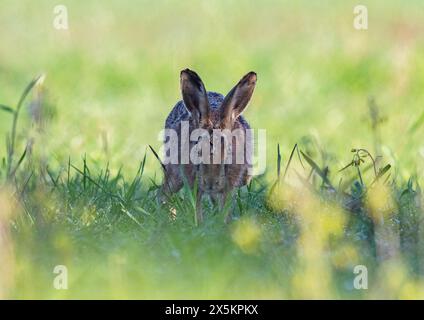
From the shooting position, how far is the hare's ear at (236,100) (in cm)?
535

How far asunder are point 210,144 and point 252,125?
9.76ft

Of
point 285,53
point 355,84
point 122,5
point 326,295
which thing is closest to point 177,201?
point 326,295

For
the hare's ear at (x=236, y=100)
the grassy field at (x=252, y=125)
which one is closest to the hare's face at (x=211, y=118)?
the hare's ear at (x=236, y=100)

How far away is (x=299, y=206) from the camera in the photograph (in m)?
4.98

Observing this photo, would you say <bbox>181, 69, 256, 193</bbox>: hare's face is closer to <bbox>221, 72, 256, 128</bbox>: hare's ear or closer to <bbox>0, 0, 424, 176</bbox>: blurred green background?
<bbox>221, 72, 256, 128</bbox>: hare's ear

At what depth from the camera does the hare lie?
527 centimetres

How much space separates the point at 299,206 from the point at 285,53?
5.64m

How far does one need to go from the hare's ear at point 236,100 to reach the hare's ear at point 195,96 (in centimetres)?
10

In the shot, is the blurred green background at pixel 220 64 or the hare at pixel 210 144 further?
the blurred green background at pixel 220 64

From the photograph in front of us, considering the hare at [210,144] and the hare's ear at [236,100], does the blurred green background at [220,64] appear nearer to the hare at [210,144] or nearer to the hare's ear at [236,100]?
the hare at [210,144]

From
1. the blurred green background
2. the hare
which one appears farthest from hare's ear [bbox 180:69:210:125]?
the blurred green background

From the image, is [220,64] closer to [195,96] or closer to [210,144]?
[195,96]

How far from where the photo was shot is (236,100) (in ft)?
17.8

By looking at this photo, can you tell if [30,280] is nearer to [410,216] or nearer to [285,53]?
[410,216]
